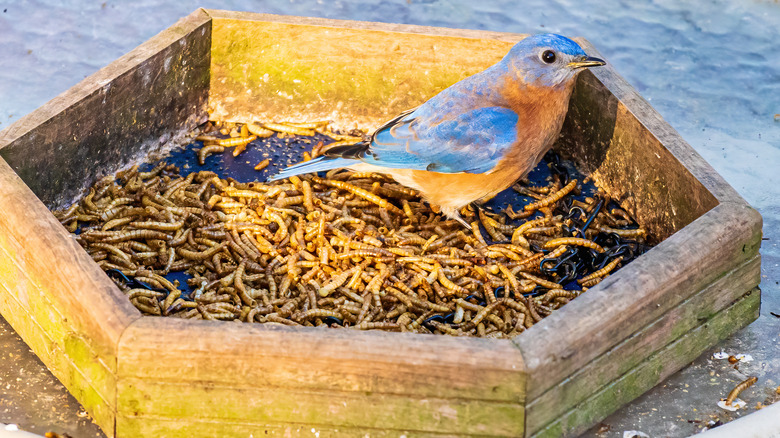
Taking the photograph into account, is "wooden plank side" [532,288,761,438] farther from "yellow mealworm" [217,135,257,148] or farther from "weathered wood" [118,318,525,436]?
"yellow mealworm" [217,135,257,148]

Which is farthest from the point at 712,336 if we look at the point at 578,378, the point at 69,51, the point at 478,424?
the point at 69,51

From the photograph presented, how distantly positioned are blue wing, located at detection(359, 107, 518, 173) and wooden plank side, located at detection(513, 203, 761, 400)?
3.61 ft

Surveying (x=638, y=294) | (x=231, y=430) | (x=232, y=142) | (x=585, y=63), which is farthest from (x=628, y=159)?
(x=231, y=430)

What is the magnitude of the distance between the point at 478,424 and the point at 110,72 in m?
2.93

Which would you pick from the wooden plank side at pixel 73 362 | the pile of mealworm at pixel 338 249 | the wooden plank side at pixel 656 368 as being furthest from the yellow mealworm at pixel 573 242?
the wooden plank side at pixel 73 362

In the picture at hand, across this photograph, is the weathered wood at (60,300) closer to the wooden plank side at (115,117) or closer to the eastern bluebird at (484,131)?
the wooden plank side at (115,117)

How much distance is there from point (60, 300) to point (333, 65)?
2.69 metres

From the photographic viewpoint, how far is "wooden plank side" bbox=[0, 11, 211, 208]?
193 inches

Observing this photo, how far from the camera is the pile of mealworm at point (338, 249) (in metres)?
4.68

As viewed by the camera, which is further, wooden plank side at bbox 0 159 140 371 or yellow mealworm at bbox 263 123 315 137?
yellow mealworm at bbox 263 123 315 137

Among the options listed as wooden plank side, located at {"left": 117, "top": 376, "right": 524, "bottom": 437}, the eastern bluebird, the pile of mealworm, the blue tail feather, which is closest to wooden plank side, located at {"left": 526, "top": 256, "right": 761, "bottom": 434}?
wooden plank side, located at {"left": 117, "top": 376, "right": 524, "bottom": 437}

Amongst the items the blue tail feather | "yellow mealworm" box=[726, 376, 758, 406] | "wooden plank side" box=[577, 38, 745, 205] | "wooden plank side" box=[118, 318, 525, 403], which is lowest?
"yellow mealworm" box=[726, 376, 758, 406]

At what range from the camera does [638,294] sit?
398 cm

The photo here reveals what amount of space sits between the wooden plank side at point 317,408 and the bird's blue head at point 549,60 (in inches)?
76.1
